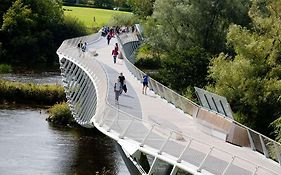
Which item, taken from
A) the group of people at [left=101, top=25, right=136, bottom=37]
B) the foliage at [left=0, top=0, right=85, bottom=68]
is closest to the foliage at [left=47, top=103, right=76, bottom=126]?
the group of people at [left=101, top=25, right=136, bottom=37]

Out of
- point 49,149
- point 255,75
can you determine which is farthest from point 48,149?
point 255,75

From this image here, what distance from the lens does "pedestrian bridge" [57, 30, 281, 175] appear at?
22812 millimetres

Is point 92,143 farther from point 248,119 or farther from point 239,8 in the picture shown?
point 239,8

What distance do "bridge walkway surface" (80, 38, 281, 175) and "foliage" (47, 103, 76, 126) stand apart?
1202 centimetres

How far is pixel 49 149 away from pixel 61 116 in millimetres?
9777

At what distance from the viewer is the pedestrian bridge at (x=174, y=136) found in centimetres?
2281

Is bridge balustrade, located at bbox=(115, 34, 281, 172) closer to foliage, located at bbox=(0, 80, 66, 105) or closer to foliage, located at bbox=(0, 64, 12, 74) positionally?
foliage, located at bbox=(0, 80, 66, 105)

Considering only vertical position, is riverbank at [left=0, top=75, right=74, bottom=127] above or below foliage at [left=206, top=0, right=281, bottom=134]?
below

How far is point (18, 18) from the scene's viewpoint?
97.1 m

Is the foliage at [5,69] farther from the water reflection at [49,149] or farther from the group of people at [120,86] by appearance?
the group of people at [120,86]

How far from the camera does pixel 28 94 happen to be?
61.9 m

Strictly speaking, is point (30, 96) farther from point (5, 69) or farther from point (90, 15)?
point (90, 15)

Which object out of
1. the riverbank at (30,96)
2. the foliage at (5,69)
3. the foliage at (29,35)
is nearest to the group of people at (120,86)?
the riverbank at (30,96)

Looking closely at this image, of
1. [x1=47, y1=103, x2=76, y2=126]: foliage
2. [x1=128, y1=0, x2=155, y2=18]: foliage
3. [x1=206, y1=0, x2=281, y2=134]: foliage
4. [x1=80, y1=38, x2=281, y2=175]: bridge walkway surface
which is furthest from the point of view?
[x1=128, y1=0, x2=155, y2=18]: foliage
